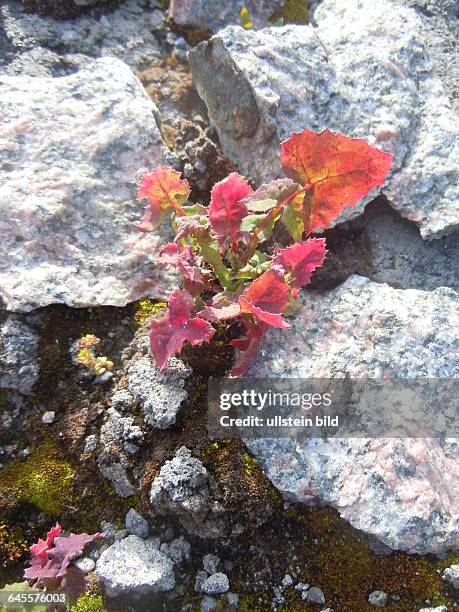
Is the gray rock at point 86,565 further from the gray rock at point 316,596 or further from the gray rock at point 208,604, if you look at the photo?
the gray rock at point 316,596

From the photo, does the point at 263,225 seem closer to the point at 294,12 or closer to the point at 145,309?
the point at 145,309

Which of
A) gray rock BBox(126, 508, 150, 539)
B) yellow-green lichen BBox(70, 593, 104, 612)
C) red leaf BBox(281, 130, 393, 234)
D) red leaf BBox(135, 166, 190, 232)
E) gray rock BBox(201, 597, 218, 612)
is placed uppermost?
red leaf BBox(281, 130, 393, 234)

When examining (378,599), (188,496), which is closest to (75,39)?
(188,496)

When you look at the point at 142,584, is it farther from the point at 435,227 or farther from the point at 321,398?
the point at 435,227

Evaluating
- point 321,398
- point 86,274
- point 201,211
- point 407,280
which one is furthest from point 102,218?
point 407,280

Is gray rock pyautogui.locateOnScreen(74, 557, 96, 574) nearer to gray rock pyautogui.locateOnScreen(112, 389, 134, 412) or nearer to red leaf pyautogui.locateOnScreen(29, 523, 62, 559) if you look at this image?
red leaf pyautogui.locateOnScreen(29, 523, 62, 559)

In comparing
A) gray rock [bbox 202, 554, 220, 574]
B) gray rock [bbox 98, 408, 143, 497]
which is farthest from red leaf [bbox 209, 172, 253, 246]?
gray rock [bbox 202, 554, 220, 574]
